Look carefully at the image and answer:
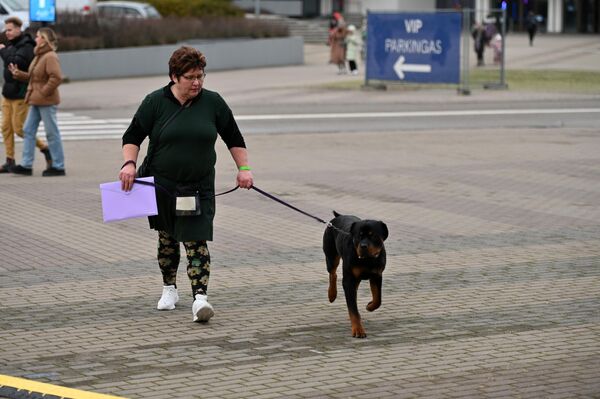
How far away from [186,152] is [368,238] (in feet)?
4.80

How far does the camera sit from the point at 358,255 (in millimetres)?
7773

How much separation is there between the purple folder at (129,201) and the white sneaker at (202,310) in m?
0.67

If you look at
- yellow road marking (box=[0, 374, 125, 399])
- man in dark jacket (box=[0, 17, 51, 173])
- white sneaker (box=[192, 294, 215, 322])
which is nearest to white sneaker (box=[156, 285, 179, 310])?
white sneaker (box=[192, 294, 215, 322])

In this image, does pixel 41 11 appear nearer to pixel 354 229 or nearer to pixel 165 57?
pixel 165 57

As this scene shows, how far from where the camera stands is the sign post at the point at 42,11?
31.5m

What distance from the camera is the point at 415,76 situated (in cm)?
3133

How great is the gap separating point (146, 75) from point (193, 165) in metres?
30.7

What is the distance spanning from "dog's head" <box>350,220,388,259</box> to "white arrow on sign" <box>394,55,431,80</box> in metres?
23.6

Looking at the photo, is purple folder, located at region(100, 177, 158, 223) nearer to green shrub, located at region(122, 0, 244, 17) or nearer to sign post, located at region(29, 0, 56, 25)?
sign post, located at region(29, 0, 56, 25)

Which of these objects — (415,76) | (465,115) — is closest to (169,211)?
(465,115)

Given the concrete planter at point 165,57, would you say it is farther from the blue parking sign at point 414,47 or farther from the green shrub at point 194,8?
the blue parking sign at point 414,47

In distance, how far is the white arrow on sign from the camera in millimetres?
31031

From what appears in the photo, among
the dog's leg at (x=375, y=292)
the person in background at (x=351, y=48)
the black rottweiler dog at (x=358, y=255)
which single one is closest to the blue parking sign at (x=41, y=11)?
the person in background at (x=351, y=48)

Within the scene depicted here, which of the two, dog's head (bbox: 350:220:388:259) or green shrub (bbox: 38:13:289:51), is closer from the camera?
dog's head (bbox: 350:220:388:259)
